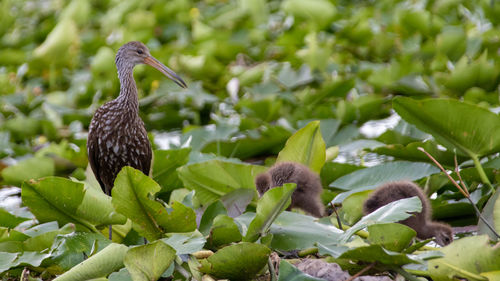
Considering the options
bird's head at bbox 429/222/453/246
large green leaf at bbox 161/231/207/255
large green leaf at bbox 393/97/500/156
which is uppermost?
large green leaf at bbox 393/97/500/156

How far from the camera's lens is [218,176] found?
2652 millimetres

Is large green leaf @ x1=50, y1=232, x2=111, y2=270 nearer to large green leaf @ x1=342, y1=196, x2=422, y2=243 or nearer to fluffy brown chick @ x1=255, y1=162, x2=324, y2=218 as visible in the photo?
fluffy brown chick @ x1=255, y1=162, x2=324, y2=218

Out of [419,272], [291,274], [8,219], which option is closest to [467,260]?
[419,272]

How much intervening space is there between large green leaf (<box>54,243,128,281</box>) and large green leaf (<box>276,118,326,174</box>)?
2.75 ft

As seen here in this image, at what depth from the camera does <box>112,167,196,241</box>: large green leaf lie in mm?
2096

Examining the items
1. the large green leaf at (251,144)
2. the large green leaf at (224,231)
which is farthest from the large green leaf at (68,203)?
the large green leaf at (251,144)

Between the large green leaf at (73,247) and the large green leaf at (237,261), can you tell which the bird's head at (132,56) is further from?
the large green leaf at (237,261)

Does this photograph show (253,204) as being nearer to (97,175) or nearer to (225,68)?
(97,175)

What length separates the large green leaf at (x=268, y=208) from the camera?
6.78ft

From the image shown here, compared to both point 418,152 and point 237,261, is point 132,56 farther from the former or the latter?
point 237,261

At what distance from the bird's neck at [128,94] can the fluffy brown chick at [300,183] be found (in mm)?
695

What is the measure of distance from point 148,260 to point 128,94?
1.18 metres

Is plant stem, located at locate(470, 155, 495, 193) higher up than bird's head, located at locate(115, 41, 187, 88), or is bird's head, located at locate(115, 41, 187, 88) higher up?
bird's head, located at locate(115, 41, 187, 88)

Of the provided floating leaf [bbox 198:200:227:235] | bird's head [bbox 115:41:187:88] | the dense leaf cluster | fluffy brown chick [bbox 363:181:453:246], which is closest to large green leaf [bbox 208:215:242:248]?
the dense leaf cluster
